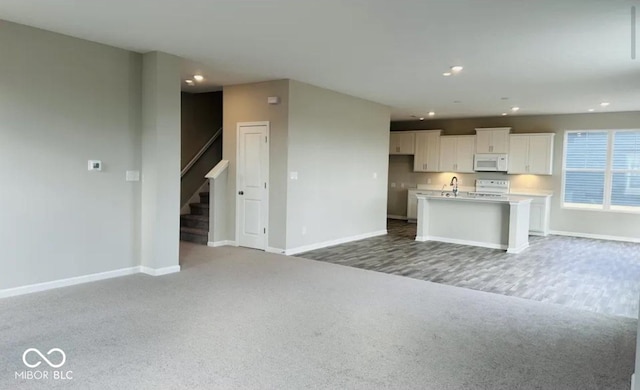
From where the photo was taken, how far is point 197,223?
7996 mm

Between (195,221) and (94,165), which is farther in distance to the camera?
(195,221)

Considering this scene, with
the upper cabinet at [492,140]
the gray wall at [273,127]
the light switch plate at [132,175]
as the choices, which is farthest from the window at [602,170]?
the light switch plate at [132,175]

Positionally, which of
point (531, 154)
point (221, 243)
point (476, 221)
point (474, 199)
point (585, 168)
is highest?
point (531, 154)

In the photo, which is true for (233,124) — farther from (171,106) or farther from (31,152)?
(31,152)

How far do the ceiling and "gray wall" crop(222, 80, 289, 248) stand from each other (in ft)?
0.85

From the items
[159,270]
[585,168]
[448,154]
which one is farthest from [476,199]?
[159,270]

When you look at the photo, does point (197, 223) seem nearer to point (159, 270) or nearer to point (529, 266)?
point (159, 270)

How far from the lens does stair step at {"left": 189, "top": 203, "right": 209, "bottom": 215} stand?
26.8 feet

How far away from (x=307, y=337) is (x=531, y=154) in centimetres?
832

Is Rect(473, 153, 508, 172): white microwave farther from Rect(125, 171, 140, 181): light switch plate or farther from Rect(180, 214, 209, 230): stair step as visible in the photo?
Rect(125, 171, 140, 181): light switch plate

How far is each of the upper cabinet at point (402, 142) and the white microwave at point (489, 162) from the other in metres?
1.74

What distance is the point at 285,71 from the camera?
6.19 m

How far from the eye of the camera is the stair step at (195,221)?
7.83 meters

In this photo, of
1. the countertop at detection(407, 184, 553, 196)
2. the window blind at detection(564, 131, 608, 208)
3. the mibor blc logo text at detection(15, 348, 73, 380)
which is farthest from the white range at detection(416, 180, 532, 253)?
the mibor blc logo text at detection(15, 348, 73, 380)
